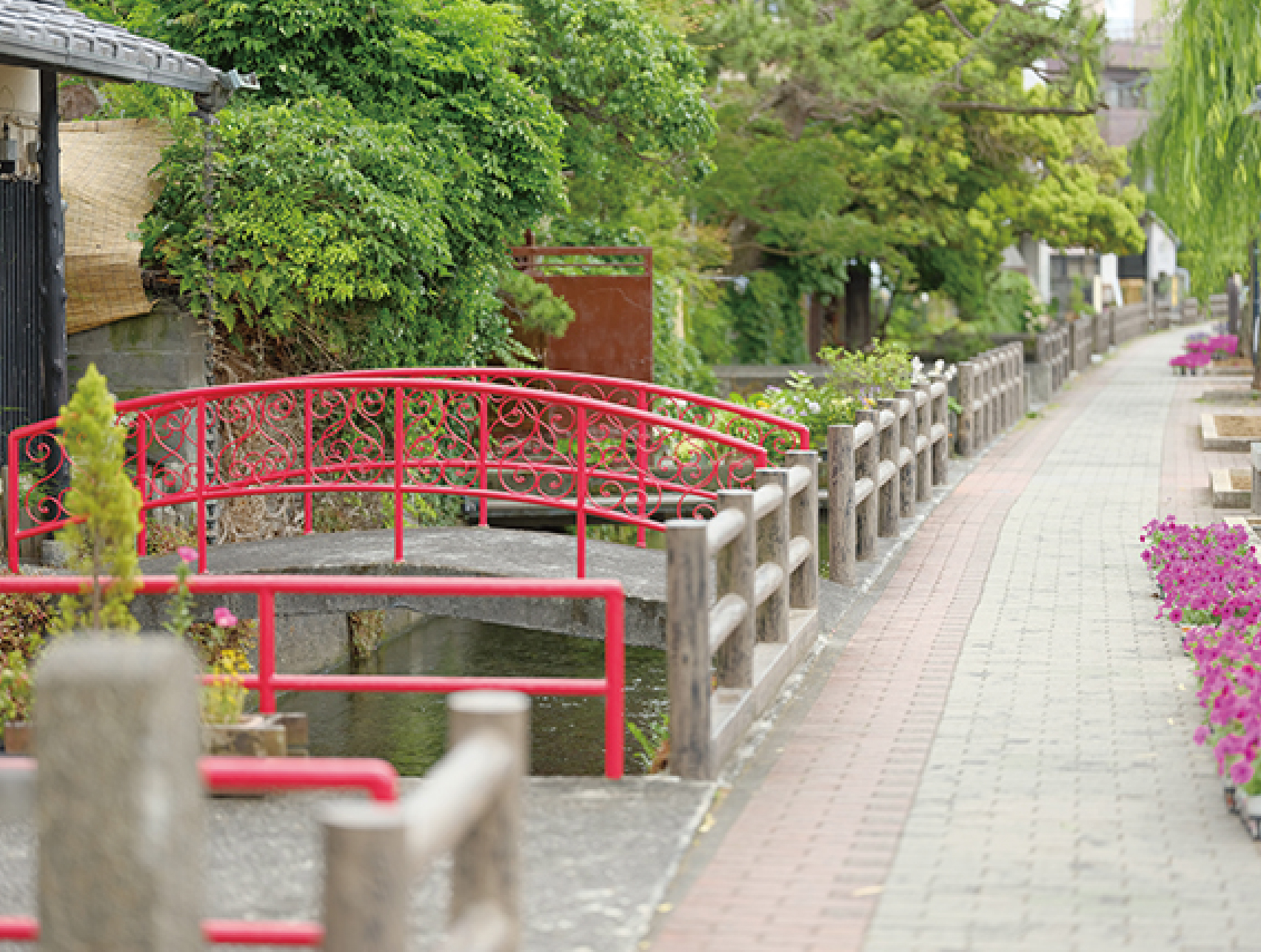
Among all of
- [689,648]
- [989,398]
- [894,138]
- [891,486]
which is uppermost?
[894,138]

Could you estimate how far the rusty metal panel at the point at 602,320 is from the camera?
20484mm

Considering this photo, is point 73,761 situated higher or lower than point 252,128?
lower

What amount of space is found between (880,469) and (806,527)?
158 inches

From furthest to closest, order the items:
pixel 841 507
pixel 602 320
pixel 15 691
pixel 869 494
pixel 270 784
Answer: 1. pixel 602 320
2. pixel 869 494
3. pixel 841 507
4. pixel 15 691
5. pixel 270 784

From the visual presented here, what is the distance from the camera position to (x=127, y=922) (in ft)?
11.6

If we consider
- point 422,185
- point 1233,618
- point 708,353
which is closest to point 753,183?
point 708,353

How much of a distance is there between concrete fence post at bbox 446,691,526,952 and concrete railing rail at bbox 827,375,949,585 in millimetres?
8022

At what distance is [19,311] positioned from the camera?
12023 millimetres

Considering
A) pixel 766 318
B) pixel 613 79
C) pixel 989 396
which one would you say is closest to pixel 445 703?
pixel 613 79

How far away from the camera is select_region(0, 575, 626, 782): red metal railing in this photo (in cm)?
708

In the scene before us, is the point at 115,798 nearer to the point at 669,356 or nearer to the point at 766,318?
the point at 669,356

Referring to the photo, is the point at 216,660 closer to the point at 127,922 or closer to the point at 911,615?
the point at 911,615

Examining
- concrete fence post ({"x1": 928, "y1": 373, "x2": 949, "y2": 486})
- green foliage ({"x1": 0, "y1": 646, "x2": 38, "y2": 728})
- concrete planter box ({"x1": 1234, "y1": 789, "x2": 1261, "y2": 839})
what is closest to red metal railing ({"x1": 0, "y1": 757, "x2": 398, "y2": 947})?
concrete planter box ({"x1": 1234, "y1": 789, "x2": 1261, "y2": 839})

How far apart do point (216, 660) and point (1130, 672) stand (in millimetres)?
5994
